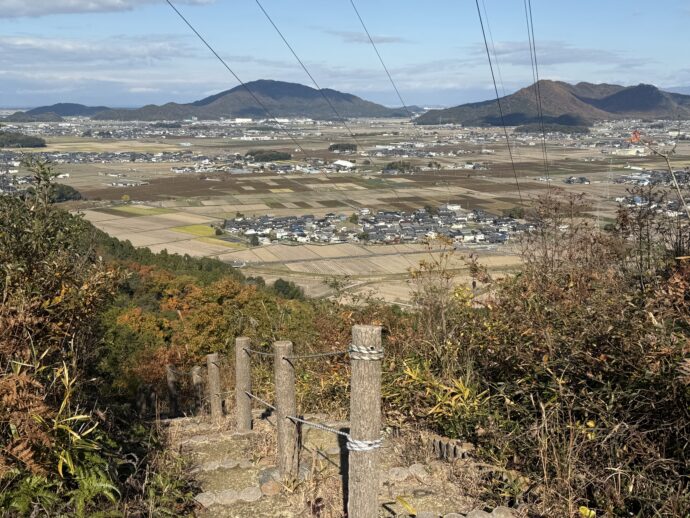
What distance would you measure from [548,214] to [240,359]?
4.20 m

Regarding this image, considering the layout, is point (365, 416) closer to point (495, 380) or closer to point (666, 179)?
point (495, 380)

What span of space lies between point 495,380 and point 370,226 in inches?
1565

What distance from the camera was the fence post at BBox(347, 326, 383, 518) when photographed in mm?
3465

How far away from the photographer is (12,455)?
3.48 metres

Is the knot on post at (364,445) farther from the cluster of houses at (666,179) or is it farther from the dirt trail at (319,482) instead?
the cluster of houses at (666,179)

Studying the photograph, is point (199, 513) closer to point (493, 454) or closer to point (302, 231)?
point (493, 454)

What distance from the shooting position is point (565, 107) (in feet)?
564

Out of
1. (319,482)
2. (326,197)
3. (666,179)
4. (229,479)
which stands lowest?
(326,197)

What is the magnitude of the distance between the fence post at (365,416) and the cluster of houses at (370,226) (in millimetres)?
31812

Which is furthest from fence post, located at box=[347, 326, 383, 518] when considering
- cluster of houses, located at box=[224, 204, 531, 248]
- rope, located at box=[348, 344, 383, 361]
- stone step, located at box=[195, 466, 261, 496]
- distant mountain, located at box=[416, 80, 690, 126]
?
distant mountain, located at box=[416, 80, 690, 126]

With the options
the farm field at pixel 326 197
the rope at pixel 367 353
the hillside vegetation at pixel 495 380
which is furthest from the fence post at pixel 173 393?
the farm field at pixel 326 197

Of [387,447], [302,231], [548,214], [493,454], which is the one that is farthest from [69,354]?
[302,231]

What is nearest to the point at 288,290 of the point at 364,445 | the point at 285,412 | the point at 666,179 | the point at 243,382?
the point at 243,382

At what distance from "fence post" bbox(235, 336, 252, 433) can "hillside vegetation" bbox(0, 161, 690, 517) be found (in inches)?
31.1
